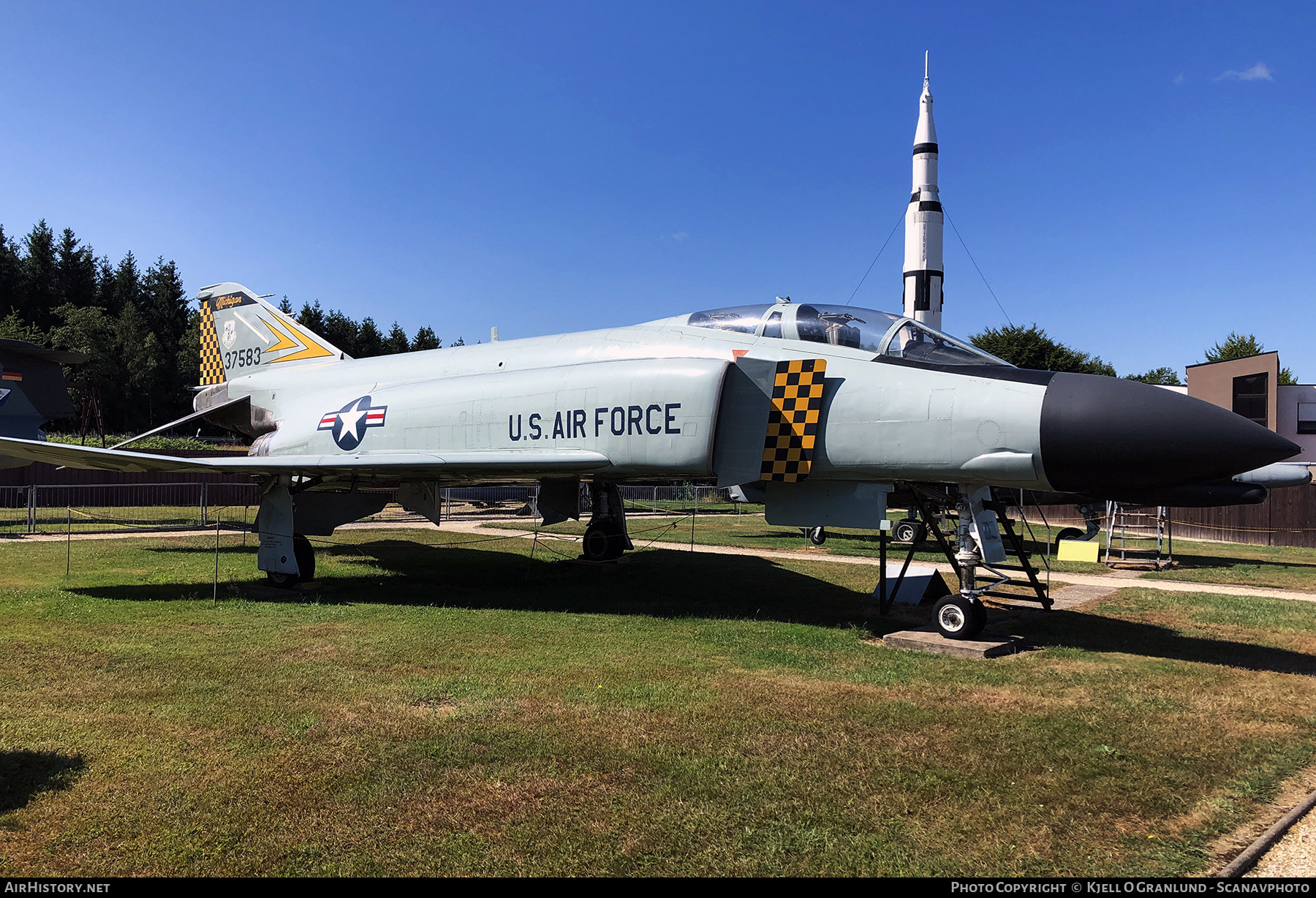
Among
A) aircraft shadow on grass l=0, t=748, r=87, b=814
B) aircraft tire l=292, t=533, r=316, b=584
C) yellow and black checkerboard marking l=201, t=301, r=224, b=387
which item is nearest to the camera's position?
aircraft shadow on grass l=0, t=748, r=87, b=814

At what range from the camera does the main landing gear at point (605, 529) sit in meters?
13.9

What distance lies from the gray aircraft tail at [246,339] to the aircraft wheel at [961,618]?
1039 cm

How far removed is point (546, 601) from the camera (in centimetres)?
977

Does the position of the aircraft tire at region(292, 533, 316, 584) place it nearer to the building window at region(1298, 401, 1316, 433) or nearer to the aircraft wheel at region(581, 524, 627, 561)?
the aircraft wheel at region(581, 524, 627, 561)

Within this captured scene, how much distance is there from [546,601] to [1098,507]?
1717 centimetres

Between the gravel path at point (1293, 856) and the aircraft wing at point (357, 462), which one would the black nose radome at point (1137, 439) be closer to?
the gravel path at point (1293, 856)

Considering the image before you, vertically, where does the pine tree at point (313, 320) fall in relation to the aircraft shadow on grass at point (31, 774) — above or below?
above

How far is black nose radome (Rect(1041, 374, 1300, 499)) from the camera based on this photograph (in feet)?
19.4

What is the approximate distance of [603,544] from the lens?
14.0 meters

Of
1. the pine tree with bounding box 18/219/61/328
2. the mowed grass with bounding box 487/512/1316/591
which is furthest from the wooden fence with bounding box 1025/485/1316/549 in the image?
the pine tree with bounding box 18/219/61/328

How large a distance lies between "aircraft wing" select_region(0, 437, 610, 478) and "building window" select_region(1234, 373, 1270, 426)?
3415cm

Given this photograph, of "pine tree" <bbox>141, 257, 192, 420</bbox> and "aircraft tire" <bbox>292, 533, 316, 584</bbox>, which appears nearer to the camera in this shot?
"aircraft tire" <bbox>292, 533, 316, 584</bbox>

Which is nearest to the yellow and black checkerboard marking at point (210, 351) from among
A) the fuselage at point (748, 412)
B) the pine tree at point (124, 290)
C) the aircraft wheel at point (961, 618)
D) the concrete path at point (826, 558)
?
the fuselage at point (748, 412)

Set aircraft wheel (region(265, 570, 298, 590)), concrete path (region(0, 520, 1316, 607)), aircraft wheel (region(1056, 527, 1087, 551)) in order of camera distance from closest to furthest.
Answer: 1. aircraft wheel (region(265, 570, 298, 590))
2. concrete path (region(0, 520, 1316, 607))
3. aircraft wheel (region(1056, 527, 1087, 551))
